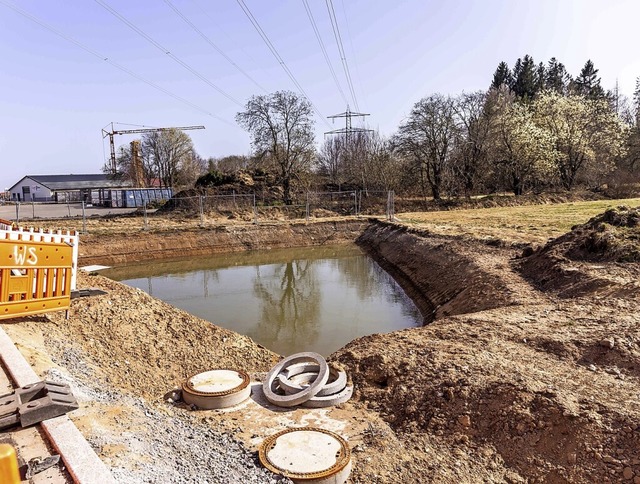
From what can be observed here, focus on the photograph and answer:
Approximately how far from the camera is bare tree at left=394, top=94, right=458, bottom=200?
118ft

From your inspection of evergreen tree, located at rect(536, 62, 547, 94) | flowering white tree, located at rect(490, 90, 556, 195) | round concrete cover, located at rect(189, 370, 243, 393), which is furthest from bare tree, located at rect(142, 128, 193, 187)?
evergreen tree, located at rect(536, 62, 547, 94)

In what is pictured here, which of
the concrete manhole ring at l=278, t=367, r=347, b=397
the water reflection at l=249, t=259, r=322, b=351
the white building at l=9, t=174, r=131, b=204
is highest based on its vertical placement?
the white building at l=9, t=174, r=131, b=204

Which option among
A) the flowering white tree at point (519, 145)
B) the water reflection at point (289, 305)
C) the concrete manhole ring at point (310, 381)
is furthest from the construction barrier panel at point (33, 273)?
the flowering white tree at point (519, 145)

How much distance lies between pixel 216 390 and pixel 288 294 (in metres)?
10.4

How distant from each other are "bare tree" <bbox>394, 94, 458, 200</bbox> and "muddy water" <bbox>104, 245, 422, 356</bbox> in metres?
14.9

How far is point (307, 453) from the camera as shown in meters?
4.45

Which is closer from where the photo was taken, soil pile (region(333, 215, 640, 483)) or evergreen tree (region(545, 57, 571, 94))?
soil pile (region(333, 215, 640, 483))

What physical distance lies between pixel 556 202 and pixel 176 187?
40.1 metres

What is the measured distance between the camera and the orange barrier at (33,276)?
639cm

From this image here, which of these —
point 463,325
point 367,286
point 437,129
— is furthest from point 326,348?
point 437,129

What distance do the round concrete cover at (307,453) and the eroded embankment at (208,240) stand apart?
20230mm

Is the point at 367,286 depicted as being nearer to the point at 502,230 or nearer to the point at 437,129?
the point at 502,230

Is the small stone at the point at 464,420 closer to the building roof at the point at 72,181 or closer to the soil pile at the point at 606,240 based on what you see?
the soil pile at the point at 606,240

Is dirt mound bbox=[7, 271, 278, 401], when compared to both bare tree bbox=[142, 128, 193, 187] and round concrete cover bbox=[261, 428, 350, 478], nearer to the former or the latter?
round concrete cover bbox=[261, 428, 350, 478]
